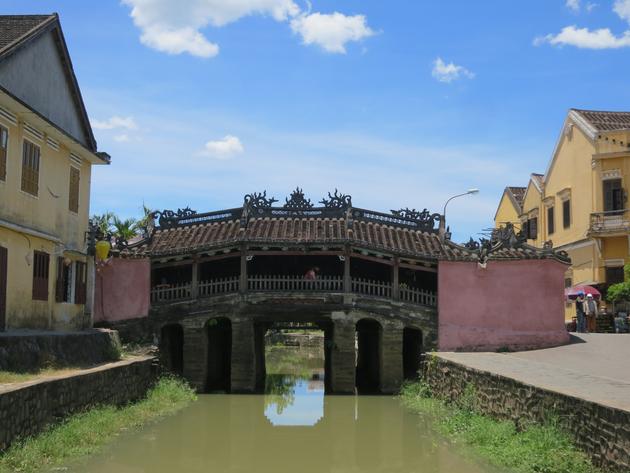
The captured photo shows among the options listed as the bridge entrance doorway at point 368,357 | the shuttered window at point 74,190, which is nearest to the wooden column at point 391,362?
the bridge entrance doorway at point 368,357

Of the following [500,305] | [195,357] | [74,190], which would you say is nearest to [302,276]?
[195,357]

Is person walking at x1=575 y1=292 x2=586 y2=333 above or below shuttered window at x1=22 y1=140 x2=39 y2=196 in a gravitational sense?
below

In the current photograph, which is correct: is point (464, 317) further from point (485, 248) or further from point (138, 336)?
point (138, 336)

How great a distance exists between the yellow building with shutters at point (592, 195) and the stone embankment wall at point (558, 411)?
14306 mm

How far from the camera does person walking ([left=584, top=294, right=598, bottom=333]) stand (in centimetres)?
2614

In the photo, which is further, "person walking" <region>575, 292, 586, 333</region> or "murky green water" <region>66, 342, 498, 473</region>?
"person walking" <region>575, 292, 586, 333</region>

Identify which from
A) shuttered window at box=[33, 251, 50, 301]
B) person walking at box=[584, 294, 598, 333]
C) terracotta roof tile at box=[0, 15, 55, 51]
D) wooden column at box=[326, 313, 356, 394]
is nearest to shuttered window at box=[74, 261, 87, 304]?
shuttered window at box=[33, 251, 50, 301]

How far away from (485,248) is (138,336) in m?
10.6

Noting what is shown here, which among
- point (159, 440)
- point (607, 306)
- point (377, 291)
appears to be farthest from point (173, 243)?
point (607, 306)

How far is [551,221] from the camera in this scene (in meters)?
34.6

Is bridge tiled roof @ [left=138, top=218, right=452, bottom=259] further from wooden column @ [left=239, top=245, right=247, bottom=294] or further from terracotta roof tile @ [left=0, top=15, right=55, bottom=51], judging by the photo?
terracotta roof tile @ [left=0, top=15, right=55, bottom=51]

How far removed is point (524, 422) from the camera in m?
11.7

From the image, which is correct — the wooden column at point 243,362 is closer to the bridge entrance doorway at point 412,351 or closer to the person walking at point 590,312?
the bridge entrance doorway at point 412,351

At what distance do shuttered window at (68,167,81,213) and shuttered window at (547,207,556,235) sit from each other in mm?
22509
